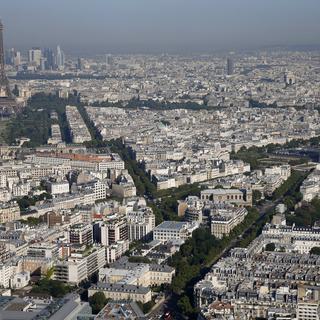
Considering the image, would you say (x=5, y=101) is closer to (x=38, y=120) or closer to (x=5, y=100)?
(x=5, y=100)

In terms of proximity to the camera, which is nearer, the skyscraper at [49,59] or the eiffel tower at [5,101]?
the eiffel tower at [5,101]

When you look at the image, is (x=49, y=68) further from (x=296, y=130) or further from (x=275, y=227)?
(x=275, y=227)

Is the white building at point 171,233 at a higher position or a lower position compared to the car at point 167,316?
higher

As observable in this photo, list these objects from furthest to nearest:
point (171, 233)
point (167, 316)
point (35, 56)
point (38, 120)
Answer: point (35, 56) < point (38, 120) < point (171, 233) < point (167, 316)

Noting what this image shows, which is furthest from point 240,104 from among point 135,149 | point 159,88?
point 135,149

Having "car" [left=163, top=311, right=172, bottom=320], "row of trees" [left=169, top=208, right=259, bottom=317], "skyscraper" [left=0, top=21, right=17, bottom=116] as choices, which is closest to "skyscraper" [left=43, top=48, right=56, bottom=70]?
"skyscraper" [left=0, top=21, right=17, bottom=116]

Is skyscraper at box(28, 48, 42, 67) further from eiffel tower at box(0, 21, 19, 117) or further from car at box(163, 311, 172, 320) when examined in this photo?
car at box(163, 311, 172, 320)

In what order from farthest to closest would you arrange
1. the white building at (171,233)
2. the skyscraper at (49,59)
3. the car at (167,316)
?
the skyscraper at (49,59), the white building at (171,233), the car at (167,316)

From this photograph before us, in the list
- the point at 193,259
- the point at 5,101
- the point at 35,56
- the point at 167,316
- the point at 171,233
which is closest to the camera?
the point at 167,316

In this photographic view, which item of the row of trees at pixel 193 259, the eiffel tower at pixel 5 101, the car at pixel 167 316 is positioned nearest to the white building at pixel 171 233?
the row of trees at pixel 193 259

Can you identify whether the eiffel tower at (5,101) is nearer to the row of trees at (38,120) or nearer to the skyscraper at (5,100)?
the skyscraper at (5,100)

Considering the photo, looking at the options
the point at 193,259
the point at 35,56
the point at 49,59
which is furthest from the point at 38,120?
the point at 35,56
